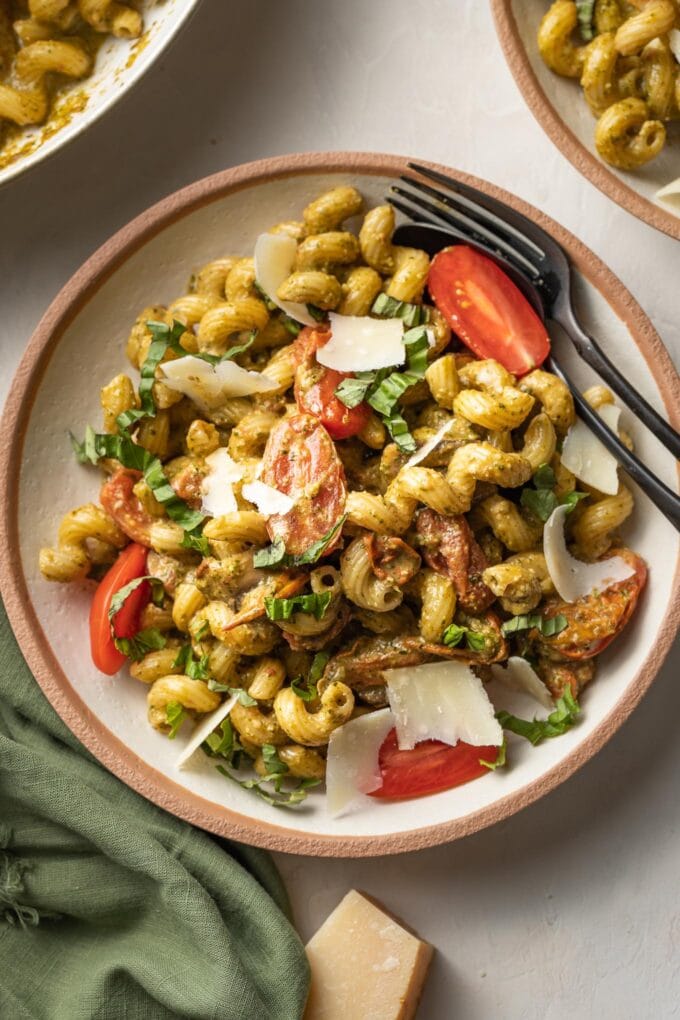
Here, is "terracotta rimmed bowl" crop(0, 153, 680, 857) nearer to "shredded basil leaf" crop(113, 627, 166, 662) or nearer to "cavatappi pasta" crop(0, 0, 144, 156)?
"shredded basil leaf" crop(113, 627, 166, 662)

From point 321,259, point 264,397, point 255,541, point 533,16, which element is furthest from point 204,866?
point 533,16

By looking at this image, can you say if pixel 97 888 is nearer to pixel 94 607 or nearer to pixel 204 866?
pixel 204 866

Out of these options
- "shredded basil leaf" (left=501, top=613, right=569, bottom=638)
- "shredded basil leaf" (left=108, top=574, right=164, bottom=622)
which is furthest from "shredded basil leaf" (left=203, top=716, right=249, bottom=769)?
"shredded basil leaf" (left=501, top=613, right=569, bottom=638)

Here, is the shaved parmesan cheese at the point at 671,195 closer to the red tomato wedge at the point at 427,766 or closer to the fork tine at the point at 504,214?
the fork tine at the point at 504,214

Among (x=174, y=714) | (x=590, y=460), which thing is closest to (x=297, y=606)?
(x=174, y=714)

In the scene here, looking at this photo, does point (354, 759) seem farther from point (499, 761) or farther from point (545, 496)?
point (545, 496)

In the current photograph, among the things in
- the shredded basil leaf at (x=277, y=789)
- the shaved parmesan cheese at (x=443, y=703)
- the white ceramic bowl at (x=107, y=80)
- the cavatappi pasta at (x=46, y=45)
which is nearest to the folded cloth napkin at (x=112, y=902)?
the shredded basil leaf at (x=277, y=789)
